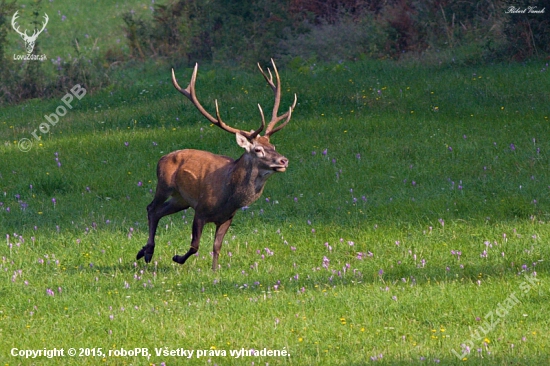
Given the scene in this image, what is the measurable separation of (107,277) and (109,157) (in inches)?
241

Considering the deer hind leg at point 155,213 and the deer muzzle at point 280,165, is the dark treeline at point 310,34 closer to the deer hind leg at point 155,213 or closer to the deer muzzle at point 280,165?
the deer hind leg at point 155,213

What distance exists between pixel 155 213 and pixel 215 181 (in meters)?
1.00

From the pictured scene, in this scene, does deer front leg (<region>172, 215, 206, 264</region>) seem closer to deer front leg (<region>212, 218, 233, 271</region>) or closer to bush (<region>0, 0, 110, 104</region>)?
deer front leg (<region>212, 218, 233, 271</region>)

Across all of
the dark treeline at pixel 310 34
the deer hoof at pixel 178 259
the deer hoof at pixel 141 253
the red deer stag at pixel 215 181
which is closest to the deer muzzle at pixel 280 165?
the red deer stag at pixel 215 181

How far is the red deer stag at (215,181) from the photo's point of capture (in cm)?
984

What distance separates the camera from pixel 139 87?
70.6ft

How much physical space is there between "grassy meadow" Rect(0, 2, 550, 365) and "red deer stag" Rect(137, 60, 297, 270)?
46 cm

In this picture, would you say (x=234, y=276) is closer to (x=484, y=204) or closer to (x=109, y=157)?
(x=484, y=204)

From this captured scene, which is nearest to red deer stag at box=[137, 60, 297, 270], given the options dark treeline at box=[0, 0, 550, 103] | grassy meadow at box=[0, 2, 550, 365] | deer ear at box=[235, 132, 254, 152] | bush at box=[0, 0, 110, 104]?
deer ear at box=[235, 132, 254, 152]

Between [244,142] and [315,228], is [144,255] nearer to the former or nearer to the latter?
[244,142]

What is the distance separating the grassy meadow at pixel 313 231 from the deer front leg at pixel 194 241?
14 centimetres

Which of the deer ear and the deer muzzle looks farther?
the deer ear

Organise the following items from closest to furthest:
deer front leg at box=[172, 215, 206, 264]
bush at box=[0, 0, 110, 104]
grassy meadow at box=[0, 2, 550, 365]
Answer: grassy meadow at box=[0, 2, 550, 365]
deer front leg at box=[172, 215, 206, 264]
bush at box=[0, 0, 110, 104]

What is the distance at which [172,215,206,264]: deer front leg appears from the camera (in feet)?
33.0
